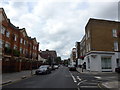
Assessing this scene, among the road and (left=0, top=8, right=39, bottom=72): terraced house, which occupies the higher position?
(left=0, top=8, right=39, bottom=72): terraced house

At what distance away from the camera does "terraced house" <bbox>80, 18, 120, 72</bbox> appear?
102ft

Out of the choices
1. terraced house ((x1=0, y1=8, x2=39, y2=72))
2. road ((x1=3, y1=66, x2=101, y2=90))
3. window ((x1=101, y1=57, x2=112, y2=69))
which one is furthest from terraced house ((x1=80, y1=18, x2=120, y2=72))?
road ((x1=3, y1=66, x2=101, y2=90))

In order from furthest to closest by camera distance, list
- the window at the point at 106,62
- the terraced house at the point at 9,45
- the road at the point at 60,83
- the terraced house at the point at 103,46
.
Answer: the window at the point at 106,62 → the terraced house at the point at 103,46 → the terraced house at the point at 9,45 → the road at the point at 60,83

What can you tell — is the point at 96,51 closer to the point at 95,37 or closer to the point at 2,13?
the point at 95,37

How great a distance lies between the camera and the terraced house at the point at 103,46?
3103cm

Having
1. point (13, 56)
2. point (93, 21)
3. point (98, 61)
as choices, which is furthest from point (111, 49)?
point (13, 56)

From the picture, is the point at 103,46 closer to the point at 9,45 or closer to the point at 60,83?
the point at 9,45

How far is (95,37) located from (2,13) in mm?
20044

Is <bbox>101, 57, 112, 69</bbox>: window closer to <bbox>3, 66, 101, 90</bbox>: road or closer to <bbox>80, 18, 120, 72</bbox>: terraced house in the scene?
<bbox>80, 18, 120, 72</bbox>: terraced house

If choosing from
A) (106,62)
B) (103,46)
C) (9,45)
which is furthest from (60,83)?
(9,45)

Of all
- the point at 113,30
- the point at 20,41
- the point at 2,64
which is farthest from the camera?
the point at 20,41

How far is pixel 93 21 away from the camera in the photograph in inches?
1267

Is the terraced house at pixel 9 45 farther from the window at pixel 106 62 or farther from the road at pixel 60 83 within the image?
the window at pixel 106 62

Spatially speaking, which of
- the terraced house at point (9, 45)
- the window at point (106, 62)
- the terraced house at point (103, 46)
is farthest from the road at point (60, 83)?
the window at point (106, 62)
